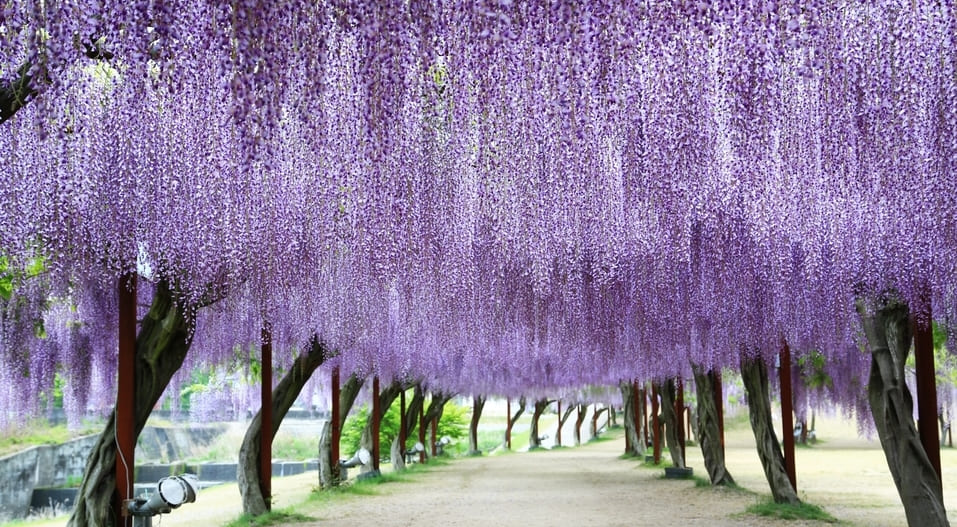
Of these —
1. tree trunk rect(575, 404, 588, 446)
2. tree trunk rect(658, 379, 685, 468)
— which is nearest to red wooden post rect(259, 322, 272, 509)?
tree trunk rect(658, 379, 685, 468)

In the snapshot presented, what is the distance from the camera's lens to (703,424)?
14734mm

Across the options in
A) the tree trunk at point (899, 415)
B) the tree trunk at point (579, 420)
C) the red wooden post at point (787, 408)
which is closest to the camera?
the tree trunk at point (899, 415)

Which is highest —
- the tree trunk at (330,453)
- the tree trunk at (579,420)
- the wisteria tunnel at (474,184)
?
the wisteria tunnel at (474,184)

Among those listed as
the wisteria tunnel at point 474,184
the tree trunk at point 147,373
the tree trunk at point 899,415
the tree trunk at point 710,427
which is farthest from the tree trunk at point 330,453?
the tree trunk at point 899,415

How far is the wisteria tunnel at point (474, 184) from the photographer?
3.37 m

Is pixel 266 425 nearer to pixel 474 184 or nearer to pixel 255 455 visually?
pixel 255 455

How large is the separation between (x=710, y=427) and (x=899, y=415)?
24.6ft

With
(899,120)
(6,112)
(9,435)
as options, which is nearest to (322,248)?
(6,112)

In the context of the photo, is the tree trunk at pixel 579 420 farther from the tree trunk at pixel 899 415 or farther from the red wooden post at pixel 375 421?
the tree trunk at pixel 899 415

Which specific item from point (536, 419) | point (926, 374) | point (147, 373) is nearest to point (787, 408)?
point (926, 374)

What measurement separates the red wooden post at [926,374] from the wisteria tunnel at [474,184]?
0.07 ft

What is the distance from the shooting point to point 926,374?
23.2 ft

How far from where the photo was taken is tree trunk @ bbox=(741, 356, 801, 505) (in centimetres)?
1122

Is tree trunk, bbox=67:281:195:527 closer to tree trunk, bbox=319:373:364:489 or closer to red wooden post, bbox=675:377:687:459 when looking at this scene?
tree trunk, bbox=319:373:364:489
